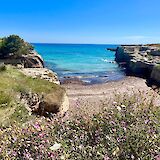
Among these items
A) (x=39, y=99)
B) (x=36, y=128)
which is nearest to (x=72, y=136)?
(x=36, y=128)

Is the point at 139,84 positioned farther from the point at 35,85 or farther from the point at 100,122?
the point at 100,122

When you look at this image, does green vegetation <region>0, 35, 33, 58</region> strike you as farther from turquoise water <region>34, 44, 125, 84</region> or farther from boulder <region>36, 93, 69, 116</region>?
boulder <region>36, 93, 69, 116</region>

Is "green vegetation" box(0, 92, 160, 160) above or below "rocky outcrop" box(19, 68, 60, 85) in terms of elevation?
above

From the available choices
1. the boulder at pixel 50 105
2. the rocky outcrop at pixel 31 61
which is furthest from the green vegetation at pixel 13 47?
the boulder at pixel 50 105

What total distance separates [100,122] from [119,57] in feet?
226

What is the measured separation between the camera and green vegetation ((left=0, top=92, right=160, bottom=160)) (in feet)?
13.3

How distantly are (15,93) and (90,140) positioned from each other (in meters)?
8.32

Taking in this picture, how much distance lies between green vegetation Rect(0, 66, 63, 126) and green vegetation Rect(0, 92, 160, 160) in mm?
3877

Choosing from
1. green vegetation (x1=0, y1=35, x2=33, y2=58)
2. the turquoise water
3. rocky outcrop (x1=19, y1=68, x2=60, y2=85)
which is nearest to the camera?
rocky outcrop (x1=19, y1=68, x2=60, y2=85)

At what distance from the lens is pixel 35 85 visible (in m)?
15.4

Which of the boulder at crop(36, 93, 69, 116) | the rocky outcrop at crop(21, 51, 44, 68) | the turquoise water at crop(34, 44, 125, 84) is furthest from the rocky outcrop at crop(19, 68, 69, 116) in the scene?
the turquoise water at crop(34, 44, 125, 84)

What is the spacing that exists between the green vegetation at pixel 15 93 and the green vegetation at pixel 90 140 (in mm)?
3877

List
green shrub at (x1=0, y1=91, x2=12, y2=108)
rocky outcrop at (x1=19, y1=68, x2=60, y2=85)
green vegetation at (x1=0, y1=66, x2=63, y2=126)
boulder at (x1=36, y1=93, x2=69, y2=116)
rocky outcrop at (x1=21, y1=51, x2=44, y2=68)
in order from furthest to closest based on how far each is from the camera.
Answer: rocky outcrop at (x1=21, y1=51, x2=44, y2=68) < rocky outcrop at (x1=19, y1=68, x2=60, y2=85) < boulder at (x1=36, y1=93, x2=69, y2=116) < green shrub at (x1=0, y1=91, x2=12, y2=108) < green vegetation at (x1=0, y1=66, x2=63, y2=126)

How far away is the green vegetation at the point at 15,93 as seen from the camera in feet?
33.4
